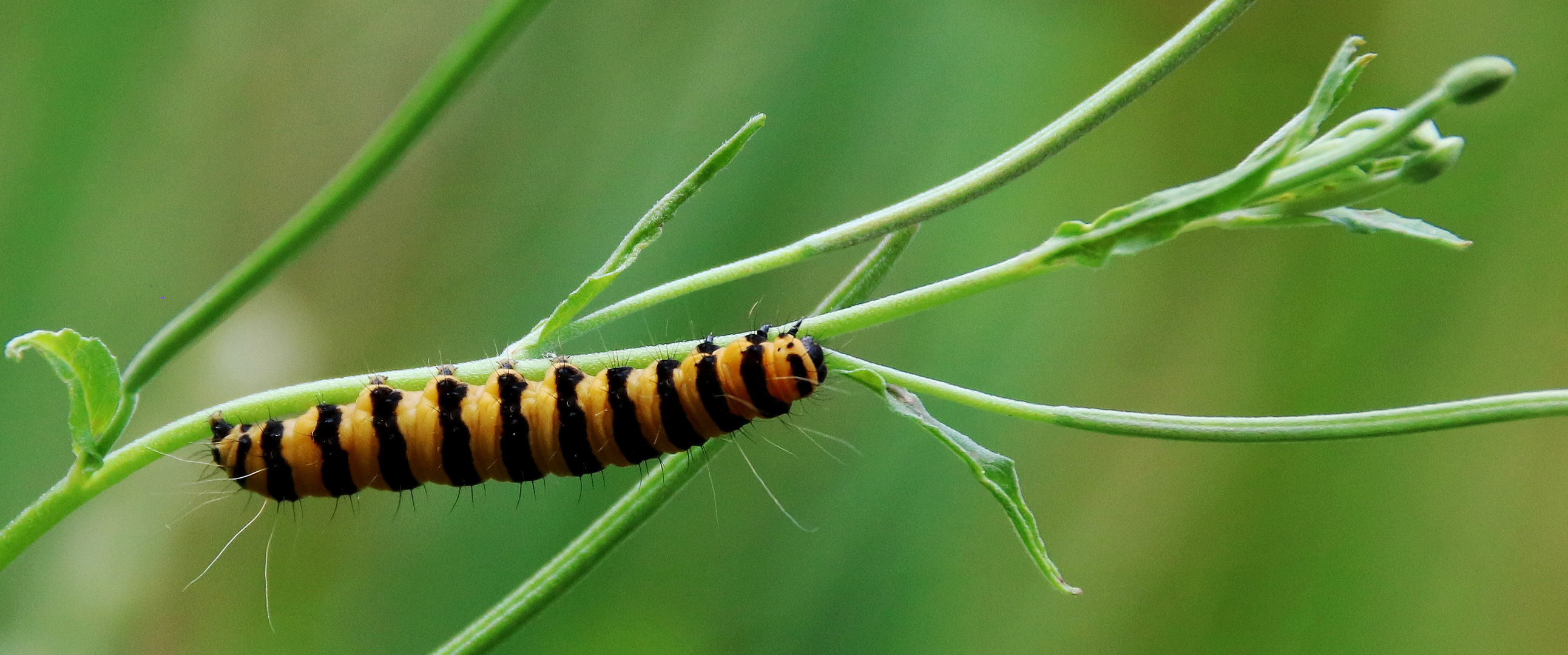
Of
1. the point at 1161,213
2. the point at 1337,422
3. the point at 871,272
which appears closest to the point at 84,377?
the point at 871,272

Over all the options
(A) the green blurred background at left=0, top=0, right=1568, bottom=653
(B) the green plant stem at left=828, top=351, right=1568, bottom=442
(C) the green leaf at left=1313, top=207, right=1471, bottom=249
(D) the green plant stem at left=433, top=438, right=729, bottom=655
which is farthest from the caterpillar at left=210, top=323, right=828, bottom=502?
(A) the green blurred background at left=0, top=0, right=1568, bottom=653

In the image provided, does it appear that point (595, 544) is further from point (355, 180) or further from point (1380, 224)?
point (1380, 224)

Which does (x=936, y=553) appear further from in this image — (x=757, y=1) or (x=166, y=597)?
(x=166, y=597)

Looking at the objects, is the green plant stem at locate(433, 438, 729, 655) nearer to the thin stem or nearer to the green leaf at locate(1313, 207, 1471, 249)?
the thin stem

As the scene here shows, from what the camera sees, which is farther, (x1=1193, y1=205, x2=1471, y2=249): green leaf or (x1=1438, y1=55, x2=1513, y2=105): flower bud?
(x1=1193, y1=205, x2=1471, y2=249): green leaf

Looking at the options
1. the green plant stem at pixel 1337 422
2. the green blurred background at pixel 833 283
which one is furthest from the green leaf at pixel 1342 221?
the green blurred background at pixel 833 283

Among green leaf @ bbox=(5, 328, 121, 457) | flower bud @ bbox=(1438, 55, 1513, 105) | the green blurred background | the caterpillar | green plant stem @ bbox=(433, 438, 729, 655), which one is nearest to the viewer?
flower bud @ bbox=(1438, 55, 1513, 105)

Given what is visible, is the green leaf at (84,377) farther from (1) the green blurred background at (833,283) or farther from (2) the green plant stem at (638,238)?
(1) the green blurred background at (833,283)
